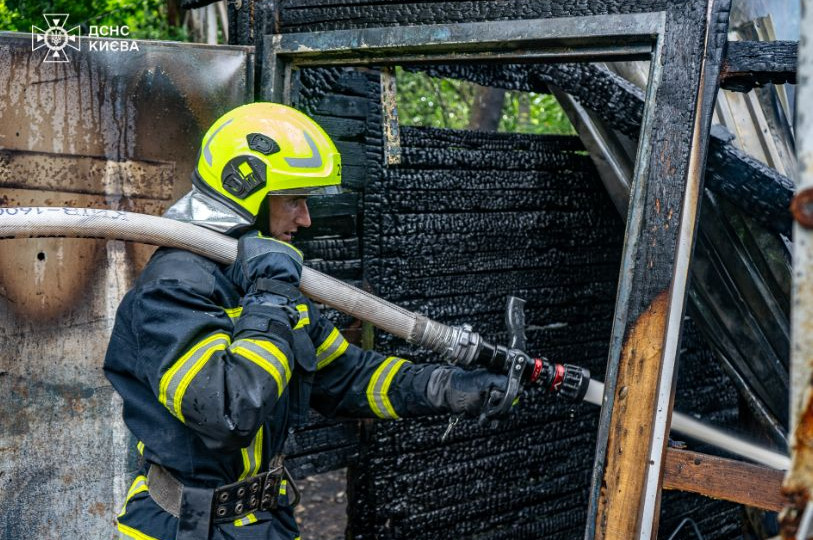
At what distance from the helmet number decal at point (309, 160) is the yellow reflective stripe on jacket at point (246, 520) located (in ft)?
3.88

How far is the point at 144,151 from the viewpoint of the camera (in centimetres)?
313

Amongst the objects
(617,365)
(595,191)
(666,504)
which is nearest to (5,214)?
(617,365)

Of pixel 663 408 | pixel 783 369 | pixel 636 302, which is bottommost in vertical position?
pixel 783 369

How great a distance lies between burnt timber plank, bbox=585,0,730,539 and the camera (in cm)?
227

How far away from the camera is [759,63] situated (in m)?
2.24

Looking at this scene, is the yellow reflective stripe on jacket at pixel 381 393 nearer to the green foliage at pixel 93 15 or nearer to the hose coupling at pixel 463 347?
the hose coupling at pixel 463 347

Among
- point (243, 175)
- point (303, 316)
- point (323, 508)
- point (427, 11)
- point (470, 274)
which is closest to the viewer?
point (243, 175)

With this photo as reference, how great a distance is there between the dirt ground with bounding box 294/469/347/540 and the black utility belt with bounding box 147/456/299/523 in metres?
3.49

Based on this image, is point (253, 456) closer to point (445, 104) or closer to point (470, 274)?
point (470, 274)

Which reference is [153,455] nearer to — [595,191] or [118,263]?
[118,263]

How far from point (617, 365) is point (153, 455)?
1510 mm

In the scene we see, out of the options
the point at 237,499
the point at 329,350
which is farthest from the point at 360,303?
the point at 237,499

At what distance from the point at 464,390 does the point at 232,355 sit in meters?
0.97

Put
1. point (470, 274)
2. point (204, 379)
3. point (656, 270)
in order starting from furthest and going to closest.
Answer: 1. point (470, 274)
2. point (656, 270)
3. point (204, 379)
